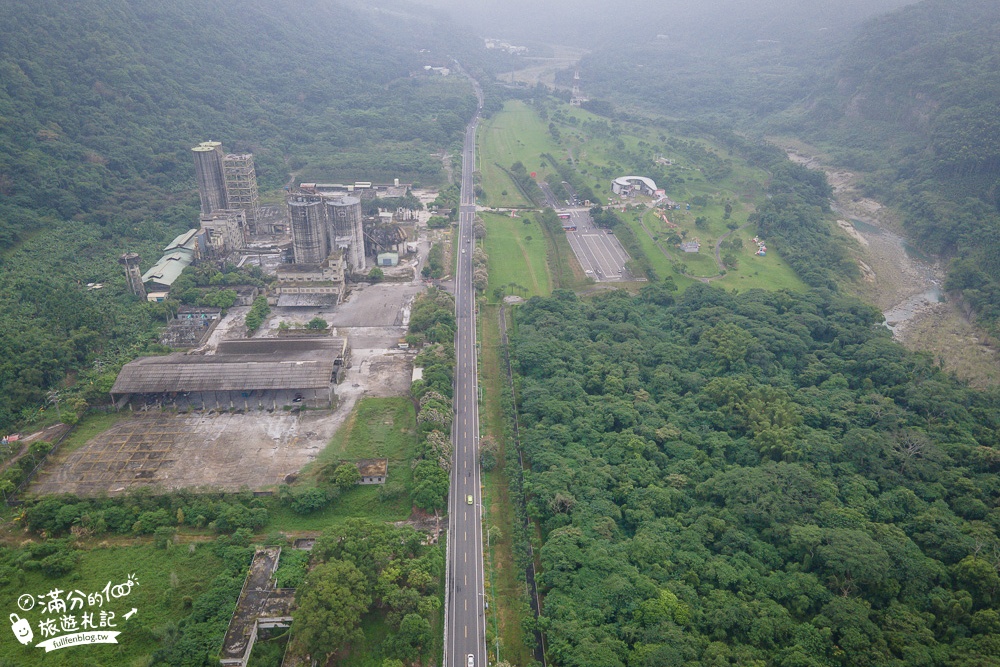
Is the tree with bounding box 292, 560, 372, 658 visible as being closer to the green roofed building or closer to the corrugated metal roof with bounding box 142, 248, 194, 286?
the green roofed building

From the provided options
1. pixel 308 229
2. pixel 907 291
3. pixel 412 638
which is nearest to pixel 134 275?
pixel 308 229

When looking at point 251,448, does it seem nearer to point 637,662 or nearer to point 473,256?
point 637,662

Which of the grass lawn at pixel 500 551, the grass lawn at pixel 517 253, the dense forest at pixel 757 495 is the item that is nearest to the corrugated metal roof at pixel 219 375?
the grass lawn at pixel 500 551

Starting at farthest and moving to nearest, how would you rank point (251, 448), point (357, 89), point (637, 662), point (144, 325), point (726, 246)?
point (357, 89), point (726, 246), point (144, 325), point (251, 448), point (637, 662)

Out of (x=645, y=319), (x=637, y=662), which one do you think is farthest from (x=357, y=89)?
(x=637, y=662)

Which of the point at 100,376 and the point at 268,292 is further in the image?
the point at 268,292

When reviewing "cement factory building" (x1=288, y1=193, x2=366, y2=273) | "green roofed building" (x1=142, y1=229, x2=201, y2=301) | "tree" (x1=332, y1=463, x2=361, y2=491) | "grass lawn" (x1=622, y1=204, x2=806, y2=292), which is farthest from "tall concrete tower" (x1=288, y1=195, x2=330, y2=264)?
"grass lawn" (x1=622, y1=204, x2=806, y2=292)

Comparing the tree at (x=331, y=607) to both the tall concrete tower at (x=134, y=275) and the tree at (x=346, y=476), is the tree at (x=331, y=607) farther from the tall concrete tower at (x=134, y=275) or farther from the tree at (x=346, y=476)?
the tall concrete tower at (x=134, y=275)

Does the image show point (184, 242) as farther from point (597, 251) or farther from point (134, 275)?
point (597, 251)
